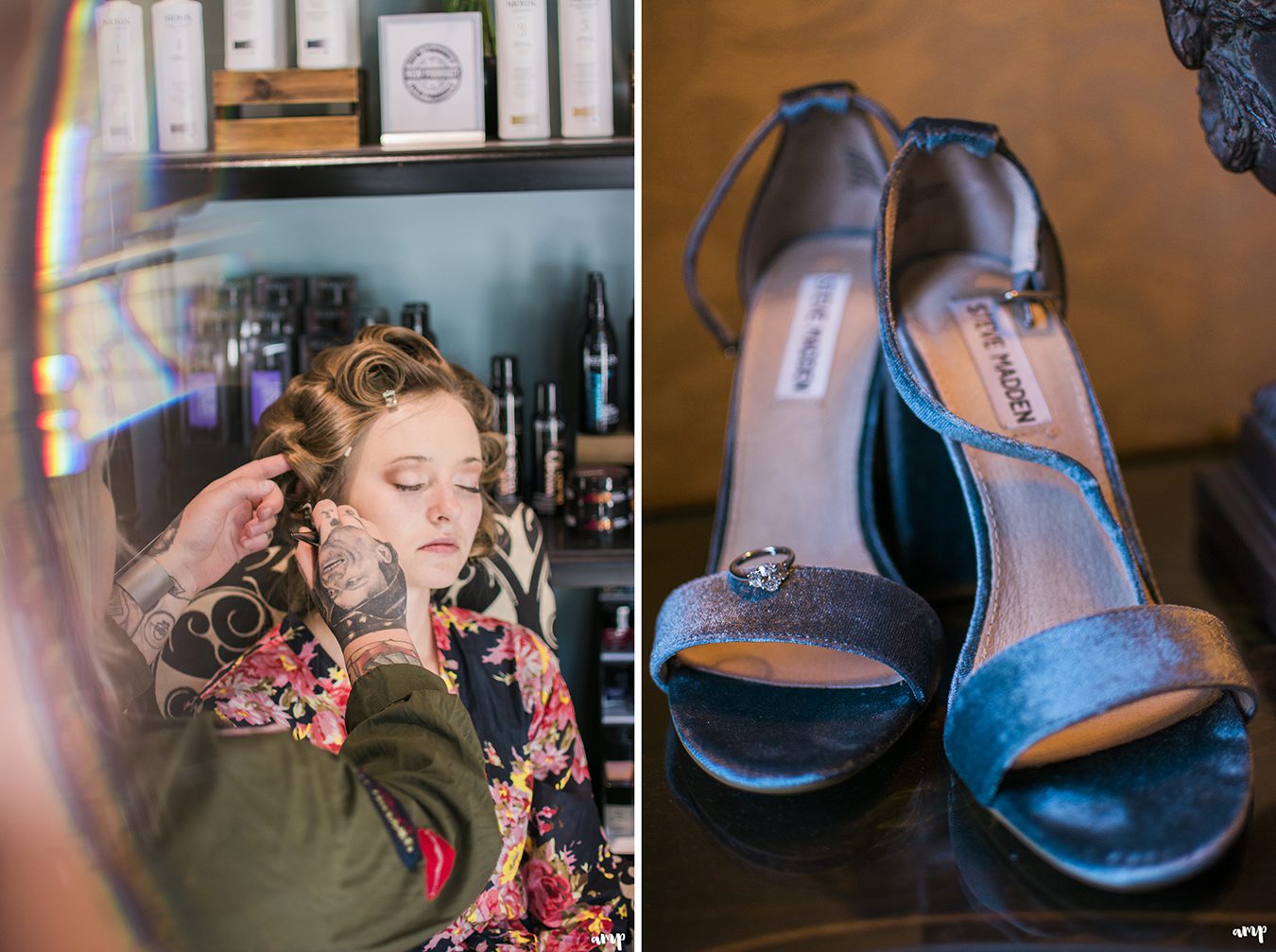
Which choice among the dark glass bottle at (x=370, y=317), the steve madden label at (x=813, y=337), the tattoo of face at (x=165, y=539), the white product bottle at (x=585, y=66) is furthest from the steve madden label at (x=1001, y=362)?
the tattoo of face at (x=165, y=539)

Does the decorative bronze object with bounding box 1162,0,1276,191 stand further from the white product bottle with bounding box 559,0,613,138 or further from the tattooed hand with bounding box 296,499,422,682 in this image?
the tattooed hand with bounding box 296,499,422,682

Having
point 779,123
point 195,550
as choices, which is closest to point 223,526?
point 195,550

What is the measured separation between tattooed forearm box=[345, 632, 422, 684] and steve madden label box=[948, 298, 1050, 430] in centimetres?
48

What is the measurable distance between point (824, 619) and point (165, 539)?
0.37 meters

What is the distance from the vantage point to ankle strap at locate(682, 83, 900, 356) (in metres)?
0.86

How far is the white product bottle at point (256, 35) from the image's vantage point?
0.63 meters

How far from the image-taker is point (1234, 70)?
801 mm

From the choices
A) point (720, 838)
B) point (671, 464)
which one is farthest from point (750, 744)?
point (671, 464)

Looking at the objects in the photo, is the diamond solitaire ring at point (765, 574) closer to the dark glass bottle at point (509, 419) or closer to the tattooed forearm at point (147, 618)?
the dark glass bottle at point (509, 419)

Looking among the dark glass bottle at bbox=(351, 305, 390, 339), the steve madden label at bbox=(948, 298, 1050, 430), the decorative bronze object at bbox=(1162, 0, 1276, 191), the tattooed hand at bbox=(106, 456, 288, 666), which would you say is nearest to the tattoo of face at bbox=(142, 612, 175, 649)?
the tattooed hand at bbox=(106, 456, 288, 666)

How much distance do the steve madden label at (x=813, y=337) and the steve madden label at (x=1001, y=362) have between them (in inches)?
4.1

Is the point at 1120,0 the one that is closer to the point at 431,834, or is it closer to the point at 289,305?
the point at 289,305

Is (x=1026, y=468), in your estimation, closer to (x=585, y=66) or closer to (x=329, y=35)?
(x=585, y=66)

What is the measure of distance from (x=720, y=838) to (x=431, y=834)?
0.49ft
